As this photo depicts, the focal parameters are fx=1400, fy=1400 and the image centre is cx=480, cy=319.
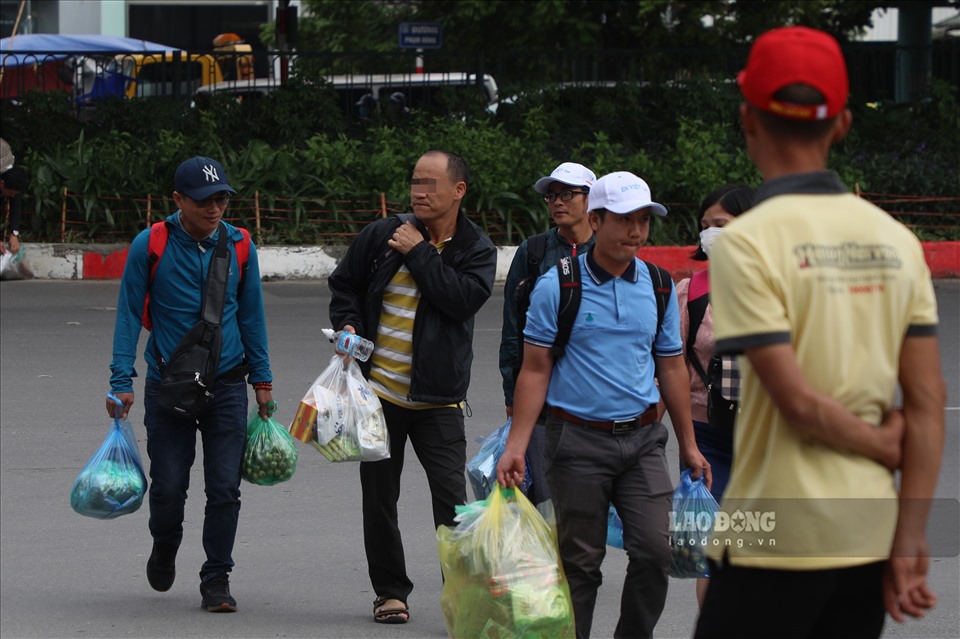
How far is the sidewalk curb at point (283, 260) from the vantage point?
50.5ft

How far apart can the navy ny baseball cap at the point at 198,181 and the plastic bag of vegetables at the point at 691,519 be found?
211 cm

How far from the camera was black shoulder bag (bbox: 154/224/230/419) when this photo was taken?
529 centimetres

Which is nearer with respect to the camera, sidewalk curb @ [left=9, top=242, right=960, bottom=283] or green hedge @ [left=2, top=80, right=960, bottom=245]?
sidewalk curb @ [left=9, top=242, right=960, bottom=283]

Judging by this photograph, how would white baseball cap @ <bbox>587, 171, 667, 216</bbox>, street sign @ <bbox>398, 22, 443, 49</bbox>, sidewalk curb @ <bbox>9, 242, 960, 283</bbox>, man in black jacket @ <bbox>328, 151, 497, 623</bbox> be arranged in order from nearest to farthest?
white baseball cap @ <bbox>587, 171, 667, 216</bbox>
man in black jacket @ <bbox>328, 151, 497, 623</bbox>
sidewalk curb @ <bbox>9, 242, 960, 283</bbox>
street sign @ <bbox>398, 22, 443, 49</bbox>

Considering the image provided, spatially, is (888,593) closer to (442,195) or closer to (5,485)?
(442,195)

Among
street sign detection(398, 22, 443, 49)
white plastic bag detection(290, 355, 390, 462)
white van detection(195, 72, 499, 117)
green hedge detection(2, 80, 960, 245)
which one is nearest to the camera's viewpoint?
white plastic bag detection(290, 355, 390, 462)

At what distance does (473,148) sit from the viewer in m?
17.1

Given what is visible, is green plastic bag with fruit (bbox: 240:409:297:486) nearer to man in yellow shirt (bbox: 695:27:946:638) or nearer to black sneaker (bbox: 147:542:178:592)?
black sneaker (bbox: 147:542:178:592)

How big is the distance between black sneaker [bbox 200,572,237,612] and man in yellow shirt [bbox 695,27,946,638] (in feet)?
10.7

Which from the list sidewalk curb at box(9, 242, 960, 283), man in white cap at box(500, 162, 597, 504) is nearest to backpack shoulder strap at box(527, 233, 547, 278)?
man in white cap at box(500, 162, 597, 504)

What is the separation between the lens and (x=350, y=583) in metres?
5.89

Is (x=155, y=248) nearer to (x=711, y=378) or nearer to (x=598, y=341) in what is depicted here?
(x=598, y=341)

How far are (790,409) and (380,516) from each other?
10.4 feet

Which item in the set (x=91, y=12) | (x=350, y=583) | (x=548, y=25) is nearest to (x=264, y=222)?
(x=548, y=25)
